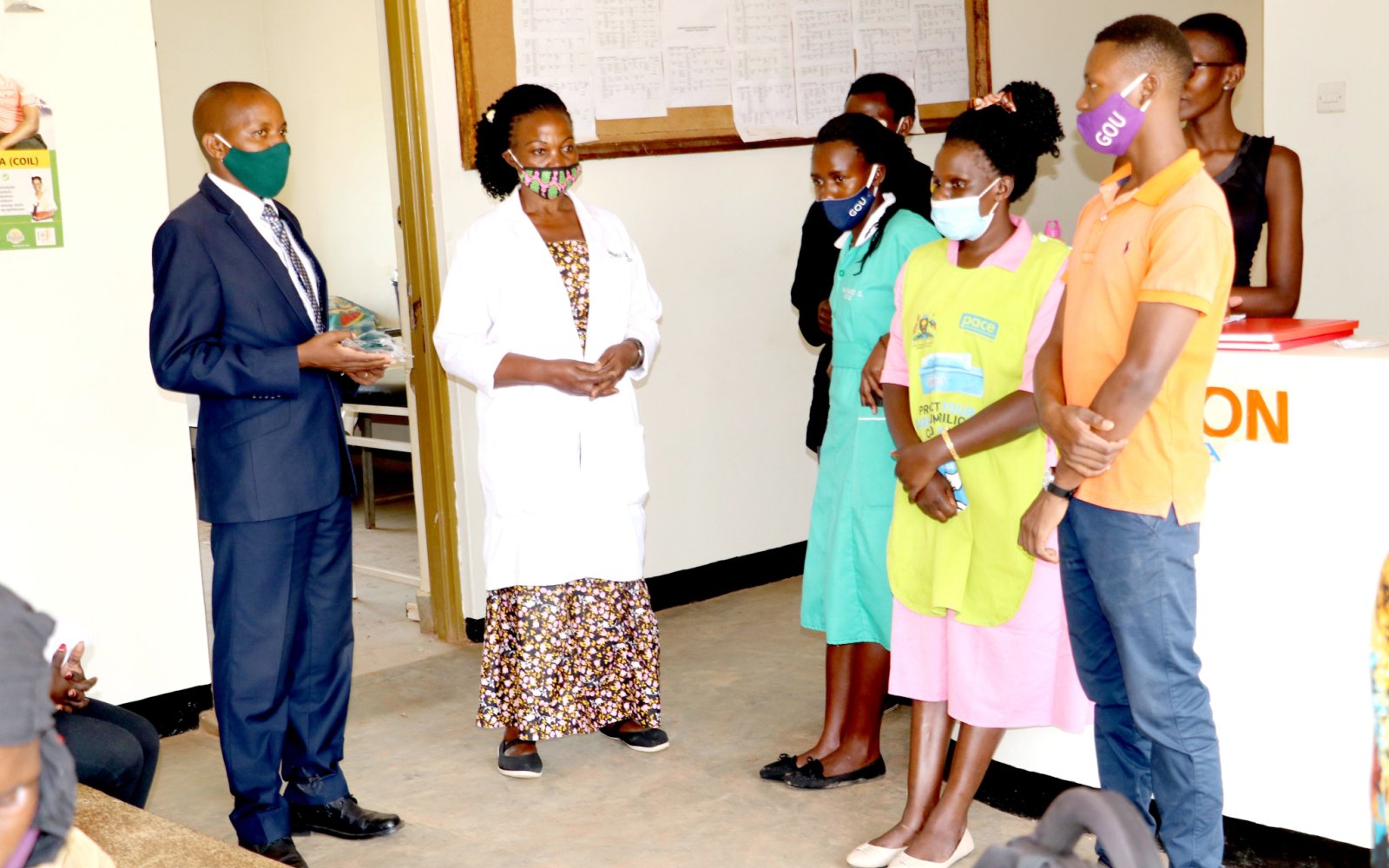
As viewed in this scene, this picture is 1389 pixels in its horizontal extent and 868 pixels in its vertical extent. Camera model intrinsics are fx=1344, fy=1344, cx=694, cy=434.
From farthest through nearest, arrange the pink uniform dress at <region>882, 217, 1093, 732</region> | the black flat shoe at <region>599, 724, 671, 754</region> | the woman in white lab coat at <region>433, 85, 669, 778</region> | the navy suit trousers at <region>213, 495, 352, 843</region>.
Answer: the black flat shoe at <region>599, 724, 671, 754</region> → the woman in white lab coat at <region>433, 85, 669, 778</region> → the navy suit trousers at <region>213, 495, 352, 843</region> → the pink uniform dress at <region>882, 217, 1093, 732</region>

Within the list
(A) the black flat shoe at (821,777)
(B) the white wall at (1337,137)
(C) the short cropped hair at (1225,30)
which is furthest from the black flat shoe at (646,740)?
(B) the white wall at (1337,137)

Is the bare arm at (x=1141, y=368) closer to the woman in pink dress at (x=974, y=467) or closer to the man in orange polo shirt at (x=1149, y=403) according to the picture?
the man in orange polo shirt at (x=1149, y=403)

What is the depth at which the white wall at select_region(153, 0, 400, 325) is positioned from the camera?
8234 mm

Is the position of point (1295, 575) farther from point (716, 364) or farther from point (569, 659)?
point (716, 364)

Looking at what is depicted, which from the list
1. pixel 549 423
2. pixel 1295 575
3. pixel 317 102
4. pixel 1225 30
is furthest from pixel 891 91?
pixel 317 102

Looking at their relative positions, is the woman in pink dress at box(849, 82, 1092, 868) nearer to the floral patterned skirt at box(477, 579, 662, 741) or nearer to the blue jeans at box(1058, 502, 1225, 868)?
the blue jeans at box(1058, 502, 1225, 868)

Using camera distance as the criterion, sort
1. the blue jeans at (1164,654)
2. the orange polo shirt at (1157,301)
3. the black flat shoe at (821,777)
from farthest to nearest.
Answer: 1. the black flat shoe at (821,777)
2. the blue jeans at (1164,654)
3. the orange polo shirt at (1157,301)

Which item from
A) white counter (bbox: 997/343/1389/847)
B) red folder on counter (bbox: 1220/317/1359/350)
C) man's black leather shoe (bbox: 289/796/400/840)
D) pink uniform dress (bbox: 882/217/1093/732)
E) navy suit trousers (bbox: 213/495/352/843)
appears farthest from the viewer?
man's black leather shoe (bbox: 289/796/400/840)

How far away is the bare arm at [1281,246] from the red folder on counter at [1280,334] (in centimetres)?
47

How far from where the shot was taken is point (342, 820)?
3.39 meters

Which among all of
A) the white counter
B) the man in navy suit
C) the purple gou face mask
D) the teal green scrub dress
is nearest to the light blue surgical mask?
the teal green scrub dress

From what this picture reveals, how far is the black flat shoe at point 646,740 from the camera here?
3.89 m

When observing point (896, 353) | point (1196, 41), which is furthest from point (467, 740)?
point (1196, 41)

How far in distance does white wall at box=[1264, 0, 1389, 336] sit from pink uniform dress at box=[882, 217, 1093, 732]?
2108 millimetres
